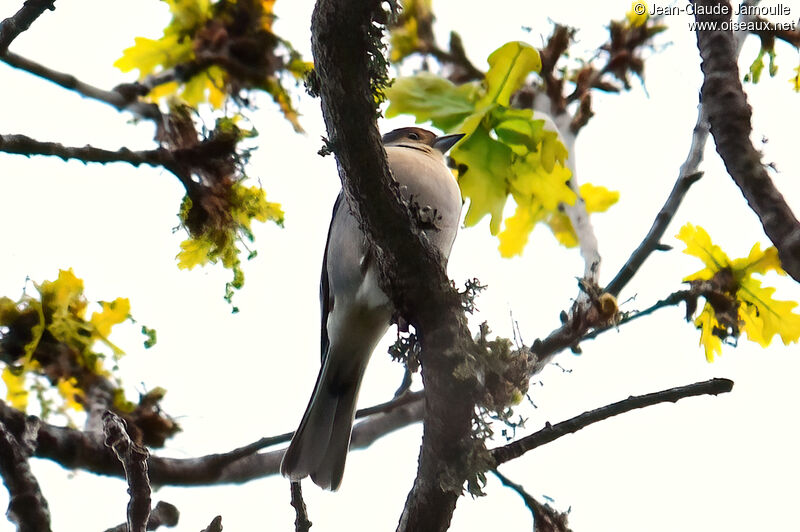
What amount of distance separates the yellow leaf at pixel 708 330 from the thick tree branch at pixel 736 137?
1066mm

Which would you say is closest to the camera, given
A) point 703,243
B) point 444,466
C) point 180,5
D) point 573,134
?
point 444,466

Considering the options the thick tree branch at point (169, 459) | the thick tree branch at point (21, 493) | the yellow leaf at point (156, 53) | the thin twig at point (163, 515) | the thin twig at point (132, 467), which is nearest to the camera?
the thin twig at point (132, 467)

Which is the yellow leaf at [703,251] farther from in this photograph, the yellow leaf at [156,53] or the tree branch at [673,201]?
the yellow leaf at [156,53]

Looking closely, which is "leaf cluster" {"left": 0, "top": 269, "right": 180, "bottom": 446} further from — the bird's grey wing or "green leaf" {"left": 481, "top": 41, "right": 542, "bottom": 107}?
"green leaf" {"left": 481, "top": 41, "right": 542, "bottom": 107}

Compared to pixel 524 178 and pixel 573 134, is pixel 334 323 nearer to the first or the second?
pixel 524 178

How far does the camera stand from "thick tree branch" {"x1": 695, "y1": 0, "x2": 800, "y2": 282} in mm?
2803

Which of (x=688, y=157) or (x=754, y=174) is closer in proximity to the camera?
(x=754, y=174)

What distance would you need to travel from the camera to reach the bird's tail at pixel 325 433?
14.6 feet

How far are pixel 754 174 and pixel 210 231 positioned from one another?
2322mm

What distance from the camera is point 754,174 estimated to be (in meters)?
2.92

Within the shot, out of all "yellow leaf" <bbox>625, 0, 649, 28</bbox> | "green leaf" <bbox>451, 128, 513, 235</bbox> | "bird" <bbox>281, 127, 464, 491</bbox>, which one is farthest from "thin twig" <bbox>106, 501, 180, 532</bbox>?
"yellow leaf" <bbox>625, 0, 649, 28</bbox>

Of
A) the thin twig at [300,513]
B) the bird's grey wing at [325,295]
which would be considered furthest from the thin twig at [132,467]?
the bird's grey wing at [325,295]

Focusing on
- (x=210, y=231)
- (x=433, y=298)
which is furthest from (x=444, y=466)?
(x=210, y=231)

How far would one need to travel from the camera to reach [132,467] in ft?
8.33
